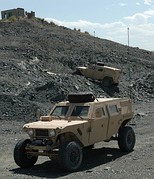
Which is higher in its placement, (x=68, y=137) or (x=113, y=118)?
(x=113, y=118)

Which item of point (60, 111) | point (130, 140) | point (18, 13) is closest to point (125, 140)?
point (130, 140)

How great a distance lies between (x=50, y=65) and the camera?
138ft

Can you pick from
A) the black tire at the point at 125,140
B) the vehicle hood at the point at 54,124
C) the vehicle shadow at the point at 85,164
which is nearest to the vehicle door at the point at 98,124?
the vehicle hood at the point at 54,124

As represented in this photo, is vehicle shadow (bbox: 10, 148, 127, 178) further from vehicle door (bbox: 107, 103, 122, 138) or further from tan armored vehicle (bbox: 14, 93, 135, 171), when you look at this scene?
vehicle door (bbox: 107, 103, 122, 138)

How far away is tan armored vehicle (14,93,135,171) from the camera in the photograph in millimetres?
11168

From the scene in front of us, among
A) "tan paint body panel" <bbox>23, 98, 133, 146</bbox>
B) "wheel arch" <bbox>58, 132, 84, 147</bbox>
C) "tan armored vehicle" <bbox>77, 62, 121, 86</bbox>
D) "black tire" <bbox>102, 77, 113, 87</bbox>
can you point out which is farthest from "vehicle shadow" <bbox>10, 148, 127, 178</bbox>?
"tan armored vehicle" <bbox>77, 62, 121, 86</bbox>

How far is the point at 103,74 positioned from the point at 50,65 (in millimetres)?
7742

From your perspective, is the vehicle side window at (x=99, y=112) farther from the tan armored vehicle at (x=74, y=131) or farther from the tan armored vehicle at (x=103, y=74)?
the tan armored vehicle at (x=103, y=74)

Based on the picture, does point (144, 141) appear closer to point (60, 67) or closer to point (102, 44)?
point (60, 67)

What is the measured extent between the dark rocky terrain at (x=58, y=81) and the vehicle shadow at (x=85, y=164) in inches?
1.1

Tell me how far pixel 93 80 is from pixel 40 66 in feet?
20.8

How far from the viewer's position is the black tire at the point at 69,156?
1088 cm

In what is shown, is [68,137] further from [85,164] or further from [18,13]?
[18,13]

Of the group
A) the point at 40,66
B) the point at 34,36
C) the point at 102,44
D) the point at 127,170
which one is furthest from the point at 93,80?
the point at 127,170
